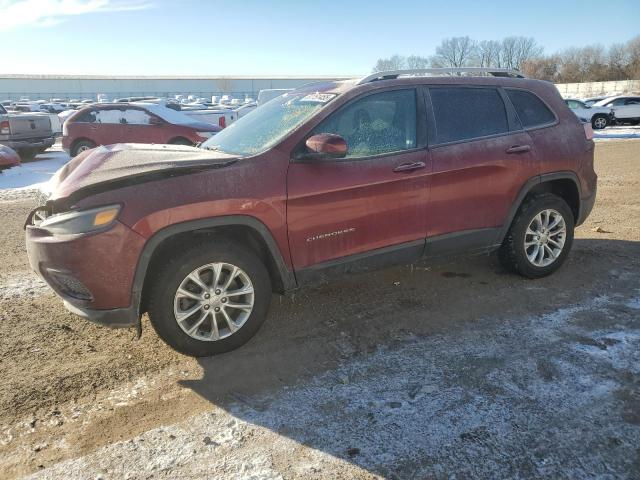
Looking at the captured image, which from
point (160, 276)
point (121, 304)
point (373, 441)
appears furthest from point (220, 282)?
point (373, 441)

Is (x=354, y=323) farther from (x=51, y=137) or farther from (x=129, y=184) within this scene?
(x=51, y=137)

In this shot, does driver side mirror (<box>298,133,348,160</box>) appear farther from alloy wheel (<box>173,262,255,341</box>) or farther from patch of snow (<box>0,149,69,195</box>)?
patch of snow (<box>0,149,69,195</box>)

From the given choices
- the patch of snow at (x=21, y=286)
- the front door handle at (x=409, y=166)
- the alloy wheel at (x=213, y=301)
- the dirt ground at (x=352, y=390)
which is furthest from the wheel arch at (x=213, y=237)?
the patch of snow at (x=21, y=286)

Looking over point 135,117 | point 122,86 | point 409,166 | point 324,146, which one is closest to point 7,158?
point 135,117

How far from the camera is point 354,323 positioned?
151 inches

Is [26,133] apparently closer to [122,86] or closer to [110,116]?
[110,116]

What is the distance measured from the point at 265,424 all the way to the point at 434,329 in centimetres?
157

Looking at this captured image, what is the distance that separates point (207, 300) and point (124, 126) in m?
11.2

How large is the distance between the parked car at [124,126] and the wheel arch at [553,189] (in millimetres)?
9548

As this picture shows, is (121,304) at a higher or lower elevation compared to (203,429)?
higher

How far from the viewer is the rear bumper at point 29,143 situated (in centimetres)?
1355

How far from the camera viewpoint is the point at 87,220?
2.93m

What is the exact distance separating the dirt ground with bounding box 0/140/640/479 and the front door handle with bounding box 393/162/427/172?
3.68 feet

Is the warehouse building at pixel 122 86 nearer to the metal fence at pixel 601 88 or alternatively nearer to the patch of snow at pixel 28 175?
the metal fence at pixel 601 88
